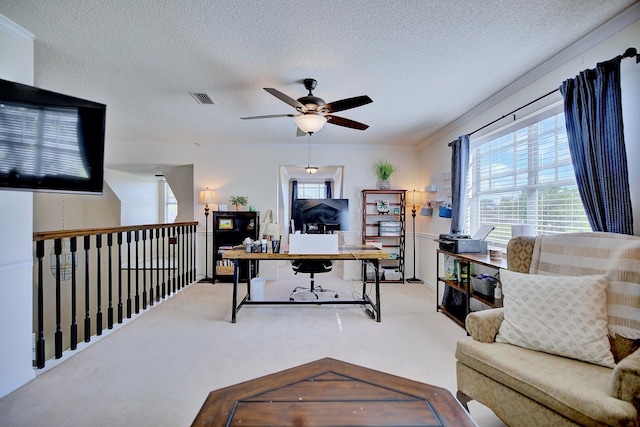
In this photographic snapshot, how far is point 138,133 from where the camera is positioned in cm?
432

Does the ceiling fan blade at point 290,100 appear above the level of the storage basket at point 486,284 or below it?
above

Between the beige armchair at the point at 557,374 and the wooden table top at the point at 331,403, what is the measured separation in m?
0.44

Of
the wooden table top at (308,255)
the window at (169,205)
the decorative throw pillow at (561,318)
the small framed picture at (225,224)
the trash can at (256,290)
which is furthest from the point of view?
the window at (169,205)

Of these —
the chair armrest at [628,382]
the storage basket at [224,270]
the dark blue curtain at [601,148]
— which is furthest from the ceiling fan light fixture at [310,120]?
the storage basket at [224,270]

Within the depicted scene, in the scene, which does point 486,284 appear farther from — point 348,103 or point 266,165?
point 266,165

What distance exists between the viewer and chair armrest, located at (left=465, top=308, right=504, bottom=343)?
5.21 ft

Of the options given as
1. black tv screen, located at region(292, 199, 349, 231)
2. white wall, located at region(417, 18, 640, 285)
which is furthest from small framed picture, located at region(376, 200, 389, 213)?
black tv screen, located at region(292, 199, 349, 231)

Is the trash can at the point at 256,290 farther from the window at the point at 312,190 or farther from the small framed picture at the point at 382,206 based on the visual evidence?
the window at the point at 312,190

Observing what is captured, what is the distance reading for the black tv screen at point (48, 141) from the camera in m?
1.59

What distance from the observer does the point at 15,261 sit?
1.81 metres

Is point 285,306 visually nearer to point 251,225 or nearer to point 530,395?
point 251,225

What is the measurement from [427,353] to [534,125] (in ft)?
7.39

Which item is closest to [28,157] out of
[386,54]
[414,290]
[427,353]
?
[386,54]

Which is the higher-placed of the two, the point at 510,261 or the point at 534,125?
the point at 534,125
